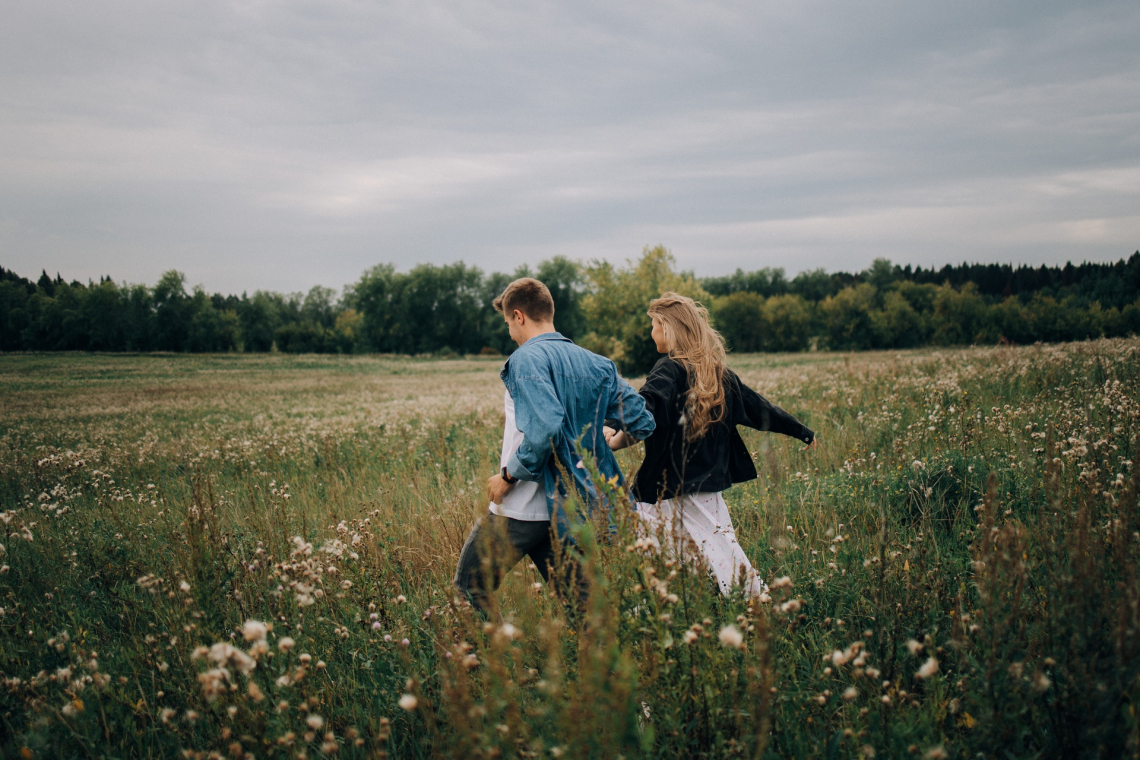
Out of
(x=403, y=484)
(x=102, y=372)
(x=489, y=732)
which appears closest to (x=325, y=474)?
(x=403, y=484)

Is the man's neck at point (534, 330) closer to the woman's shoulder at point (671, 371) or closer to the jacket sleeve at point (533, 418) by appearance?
the jacket sleeve at point (533, 418)

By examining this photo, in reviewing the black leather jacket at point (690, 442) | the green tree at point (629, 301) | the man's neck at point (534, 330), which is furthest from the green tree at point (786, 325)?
the man's neck at point (534, 330)

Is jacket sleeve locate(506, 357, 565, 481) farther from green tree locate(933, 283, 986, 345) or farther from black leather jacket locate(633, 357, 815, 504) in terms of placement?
green tree locate(933, 283, 986, 345)

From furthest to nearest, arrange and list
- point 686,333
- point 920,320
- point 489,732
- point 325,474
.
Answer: point 920,320, point 325,474, point 686,333, point 489,732

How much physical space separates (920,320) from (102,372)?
97.1m

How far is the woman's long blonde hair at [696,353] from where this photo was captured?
358 cm

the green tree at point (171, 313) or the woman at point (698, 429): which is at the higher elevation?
the green tree at point (171, 313)

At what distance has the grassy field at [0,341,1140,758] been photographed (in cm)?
181

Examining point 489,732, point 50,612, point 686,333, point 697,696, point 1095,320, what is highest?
point 1095,320

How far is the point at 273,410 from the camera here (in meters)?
18.7

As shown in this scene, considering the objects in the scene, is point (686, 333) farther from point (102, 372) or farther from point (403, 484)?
point (102, 372)

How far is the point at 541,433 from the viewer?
2.92 metres

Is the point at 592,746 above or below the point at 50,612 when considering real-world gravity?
above

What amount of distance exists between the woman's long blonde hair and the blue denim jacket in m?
0.43
